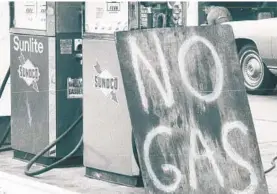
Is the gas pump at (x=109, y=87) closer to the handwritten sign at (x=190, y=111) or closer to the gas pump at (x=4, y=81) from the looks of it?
the handwritten sign at (x=190, y=111)

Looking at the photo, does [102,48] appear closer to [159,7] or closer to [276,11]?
[159,7]

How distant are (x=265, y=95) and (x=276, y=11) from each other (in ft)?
6.26

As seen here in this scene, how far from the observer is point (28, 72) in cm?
728

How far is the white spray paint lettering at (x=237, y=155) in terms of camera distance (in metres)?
5.48

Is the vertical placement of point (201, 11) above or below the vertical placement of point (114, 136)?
above

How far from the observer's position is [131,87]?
545 centimetres

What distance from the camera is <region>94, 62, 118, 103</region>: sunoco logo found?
6320 mm

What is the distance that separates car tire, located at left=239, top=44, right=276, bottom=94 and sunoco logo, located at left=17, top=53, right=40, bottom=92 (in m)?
5.96

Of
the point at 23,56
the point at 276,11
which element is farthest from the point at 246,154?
the point at 276,11

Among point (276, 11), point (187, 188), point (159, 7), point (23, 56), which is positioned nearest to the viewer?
point (187, 188)

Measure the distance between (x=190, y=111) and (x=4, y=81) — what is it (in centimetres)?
276

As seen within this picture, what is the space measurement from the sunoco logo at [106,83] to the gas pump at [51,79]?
60cm

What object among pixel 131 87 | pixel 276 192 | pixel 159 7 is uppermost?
pixel 159 7

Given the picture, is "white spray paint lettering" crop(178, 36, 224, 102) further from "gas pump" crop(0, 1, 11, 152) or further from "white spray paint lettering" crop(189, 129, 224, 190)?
"gas pump" crop(0, 1, 11, 152)
